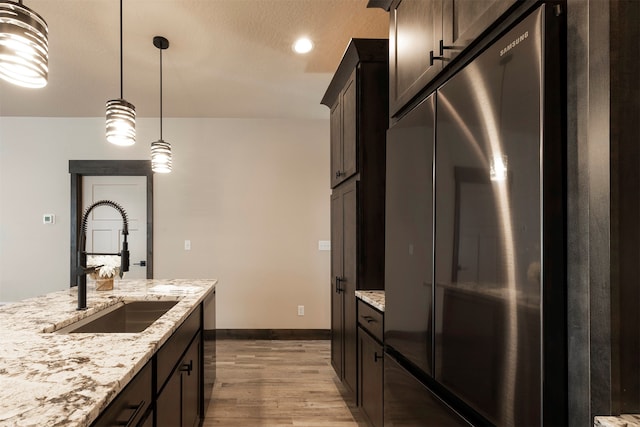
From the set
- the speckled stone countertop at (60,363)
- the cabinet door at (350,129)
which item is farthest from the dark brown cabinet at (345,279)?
the speckled stone countertop at (60,363)

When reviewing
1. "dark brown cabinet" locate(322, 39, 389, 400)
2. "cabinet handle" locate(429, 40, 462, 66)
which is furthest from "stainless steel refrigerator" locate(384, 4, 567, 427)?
"dark brown cabinet" locate(322, 39, 389, 400)

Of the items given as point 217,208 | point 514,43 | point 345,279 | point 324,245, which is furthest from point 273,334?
point 514,43

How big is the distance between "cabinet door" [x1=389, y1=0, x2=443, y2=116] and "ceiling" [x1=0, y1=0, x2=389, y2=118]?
29.2 inches

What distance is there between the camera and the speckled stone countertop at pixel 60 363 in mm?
804

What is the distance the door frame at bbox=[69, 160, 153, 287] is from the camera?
461 cm

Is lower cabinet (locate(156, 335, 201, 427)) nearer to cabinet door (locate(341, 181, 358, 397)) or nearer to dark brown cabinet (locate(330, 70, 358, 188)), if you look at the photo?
cabinet door (locate(341, 181, 358, 397))

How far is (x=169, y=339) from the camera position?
1.58 meters

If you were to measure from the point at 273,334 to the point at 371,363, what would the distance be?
2662mm

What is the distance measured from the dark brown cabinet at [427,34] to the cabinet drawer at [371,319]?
1.12m

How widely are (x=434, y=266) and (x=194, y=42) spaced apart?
2484 mm

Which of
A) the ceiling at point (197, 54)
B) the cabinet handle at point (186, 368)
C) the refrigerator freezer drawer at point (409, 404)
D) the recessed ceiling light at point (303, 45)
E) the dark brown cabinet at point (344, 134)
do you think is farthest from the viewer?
the recessed ceiling light at point (303, 45)

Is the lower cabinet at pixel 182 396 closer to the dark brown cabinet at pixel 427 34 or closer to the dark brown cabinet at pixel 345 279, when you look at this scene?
the dark brown cabinet at pixel 345 279
